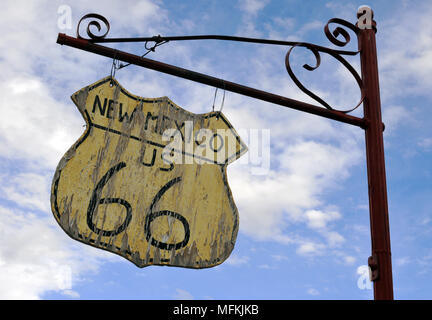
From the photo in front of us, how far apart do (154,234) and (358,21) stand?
241 cm

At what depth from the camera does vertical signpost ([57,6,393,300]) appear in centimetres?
343

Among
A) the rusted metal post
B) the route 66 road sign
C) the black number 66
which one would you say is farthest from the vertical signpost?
the black number 66

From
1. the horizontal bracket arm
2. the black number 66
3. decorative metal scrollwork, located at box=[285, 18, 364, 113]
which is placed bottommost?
the black number 66

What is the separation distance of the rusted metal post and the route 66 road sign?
99 cm

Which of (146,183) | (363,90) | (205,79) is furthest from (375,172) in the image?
(146,183)

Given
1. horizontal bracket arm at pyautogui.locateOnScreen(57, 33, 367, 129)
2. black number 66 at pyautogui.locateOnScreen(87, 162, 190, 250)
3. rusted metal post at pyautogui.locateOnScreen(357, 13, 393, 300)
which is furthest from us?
rusted metal post at pyautogui.locateOnScreen(357, 13, 393, 300)

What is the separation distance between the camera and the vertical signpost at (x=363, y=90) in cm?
343

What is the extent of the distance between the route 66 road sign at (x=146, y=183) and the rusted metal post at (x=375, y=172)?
0.99 metres

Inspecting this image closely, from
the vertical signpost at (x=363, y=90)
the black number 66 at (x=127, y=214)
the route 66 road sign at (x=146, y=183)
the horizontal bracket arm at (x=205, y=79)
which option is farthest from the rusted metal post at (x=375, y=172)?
the black number 66 at (x=127, y=214)

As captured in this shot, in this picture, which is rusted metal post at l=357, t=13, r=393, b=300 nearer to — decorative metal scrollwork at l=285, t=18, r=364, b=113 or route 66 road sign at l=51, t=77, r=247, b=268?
decorative metal scrollwork at l=285, t=18, r=364, b=113

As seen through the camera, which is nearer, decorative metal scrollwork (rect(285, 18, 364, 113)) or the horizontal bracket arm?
the horizontal bracket arm
